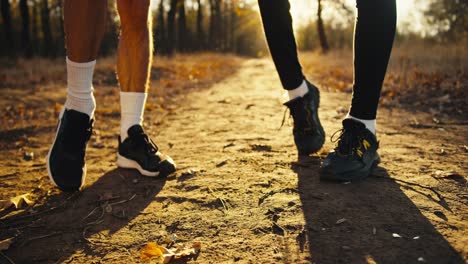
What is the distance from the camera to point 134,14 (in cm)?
186

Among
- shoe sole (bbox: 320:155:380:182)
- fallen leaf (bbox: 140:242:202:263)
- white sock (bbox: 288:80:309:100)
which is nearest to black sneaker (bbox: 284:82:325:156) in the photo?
white sock (bbox: 288:80:309:100)

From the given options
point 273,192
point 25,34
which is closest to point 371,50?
point 273,192

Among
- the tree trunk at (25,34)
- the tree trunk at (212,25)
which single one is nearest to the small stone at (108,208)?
the tree trunk at (25,34)

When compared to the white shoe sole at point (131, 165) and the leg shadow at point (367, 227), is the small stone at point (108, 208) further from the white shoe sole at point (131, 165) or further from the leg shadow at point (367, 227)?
the leg shadow at point (367, 227)

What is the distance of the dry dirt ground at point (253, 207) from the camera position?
1.10 m

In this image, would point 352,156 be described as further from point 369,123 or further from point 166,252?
point 166,252

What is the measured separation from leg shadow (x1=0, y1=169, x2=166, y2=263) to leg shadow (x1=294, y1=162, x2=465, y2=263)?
2.18ft

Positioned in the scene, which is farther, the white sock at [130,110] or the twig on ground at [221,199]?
the white sock at [130,110]

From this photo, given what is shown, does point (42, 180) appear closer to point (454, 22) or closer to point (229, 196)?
point (229, 196)

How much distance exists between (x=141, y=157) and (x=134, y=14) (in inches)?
28.4

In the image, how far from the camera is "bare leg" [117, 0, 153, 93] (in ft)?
6.20

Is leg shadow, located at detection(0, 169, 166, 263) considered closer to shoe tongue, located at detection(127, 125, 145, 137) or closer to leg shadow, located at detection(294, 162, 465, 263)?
shoe tongue, located at detection(127, 125, 145, 137)

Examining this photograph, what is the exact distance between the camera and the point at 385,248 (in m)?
1.06

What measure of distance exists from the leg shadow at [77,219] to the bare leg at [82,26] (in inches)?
24.3
